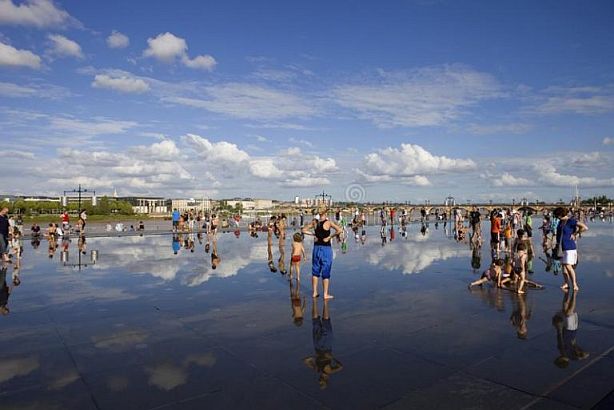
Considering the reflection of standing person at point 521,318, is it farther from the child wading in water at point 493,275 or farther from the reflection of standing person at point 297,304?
the reflection of standing person at point 297,304

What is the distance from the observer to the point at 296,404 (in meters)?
3.83

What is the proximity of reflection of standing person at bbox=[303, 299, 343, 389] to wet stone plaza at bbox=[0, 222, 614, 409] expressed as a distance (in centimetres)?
3

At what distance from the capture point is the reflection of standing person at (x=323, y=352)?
14.9 ft

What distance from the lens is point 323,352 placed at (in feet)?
17.0

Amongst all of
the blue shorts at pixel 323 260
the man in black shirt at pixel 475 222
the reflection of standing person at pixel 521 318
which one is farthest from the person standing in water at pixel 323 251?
the man in black shirt at pixel 475 222

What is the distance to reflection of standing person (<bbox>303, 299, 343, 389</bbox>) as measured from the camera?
455 centimetres

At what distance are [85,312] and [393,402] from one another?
18.4ft

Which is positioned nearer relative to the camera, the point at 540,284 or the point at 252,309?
the point at 252,309

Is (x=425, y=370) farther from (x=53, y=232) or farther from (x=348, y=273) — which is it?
(x=53, y=232)

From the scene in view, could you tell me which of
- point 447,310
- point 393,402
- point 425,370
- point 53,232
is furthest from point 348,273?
point 53,232

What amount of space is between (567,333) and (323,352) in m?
3.29

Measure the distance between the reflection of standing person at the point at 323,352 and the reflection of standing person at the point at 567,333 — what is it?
238 centimetres

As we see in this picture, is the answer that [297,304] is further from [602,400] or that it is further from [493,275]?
[602,400]

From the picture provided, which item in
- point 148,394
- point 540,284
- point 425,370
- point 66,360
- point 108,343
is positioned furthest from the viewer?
point 540,284
